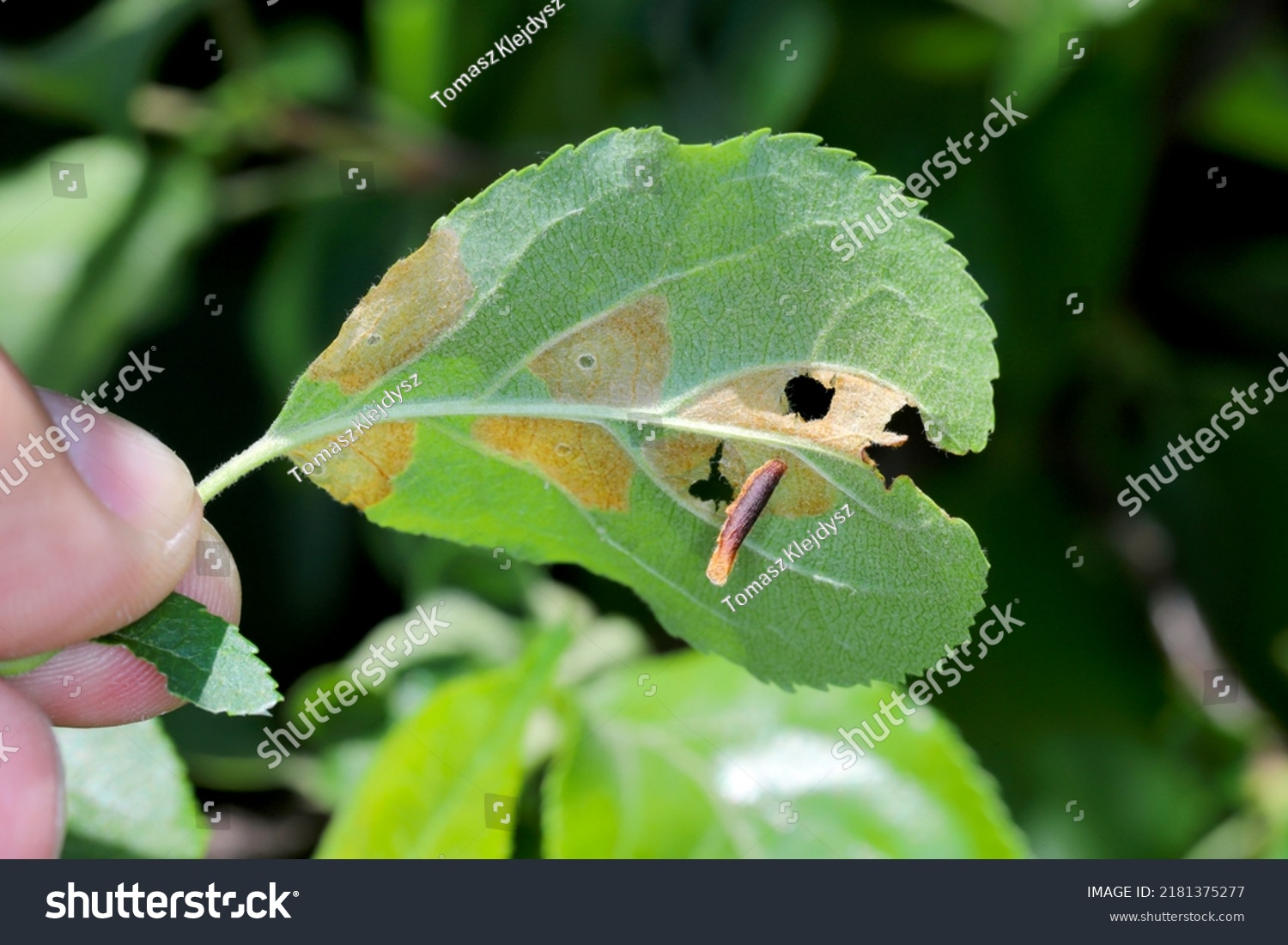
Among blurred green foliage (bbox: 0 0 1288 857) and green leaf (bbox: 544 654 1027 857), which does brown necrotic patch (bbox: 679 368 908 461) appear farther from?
blurred green foliage (bbox: 0 0 1288 857)

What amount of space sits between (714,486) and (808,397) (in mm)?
104

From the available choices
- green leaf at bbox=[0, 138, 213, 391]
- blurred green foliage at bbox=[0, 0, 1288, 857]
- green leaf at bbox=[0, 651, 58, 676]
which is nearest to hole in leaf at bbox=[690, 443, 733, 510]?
green leaf at bbox=[0, 651, 58, 676]

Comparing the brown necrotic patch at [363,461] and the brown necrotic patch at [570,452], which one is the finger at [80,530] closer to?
the brown necrotic patch at [363,461]

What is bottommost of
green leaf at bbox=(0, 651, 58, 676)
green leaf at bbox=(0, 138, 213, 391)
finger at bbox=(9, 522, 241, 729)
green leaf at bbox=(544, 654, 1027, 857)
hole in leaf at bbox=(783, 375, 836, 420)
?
green leaf at bbox=(544, 654, 1027, 857)

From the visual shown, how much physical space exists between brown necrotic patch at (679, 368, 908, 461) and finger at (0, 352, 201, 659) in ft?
1.37

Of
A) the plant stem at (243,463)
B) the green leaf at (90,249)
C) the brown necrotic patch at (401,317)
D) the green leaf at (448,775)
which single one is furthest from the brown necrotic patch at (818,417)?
the green leaf at (90,249)

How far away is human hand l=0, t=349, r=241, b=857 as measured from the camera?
35.8 inches

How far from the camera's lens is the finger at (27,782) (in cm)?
98

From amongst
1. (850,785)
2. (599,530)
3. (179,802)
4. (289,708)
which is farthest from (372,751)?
(599,530)

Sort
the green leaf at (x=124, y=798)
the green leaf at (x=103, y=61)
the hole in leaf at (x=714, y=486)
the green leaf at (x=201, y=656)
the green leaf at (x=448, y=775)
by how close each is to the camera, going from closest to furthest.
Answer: the green leaf at (x=201, y=656)
the hole in leaf at (x=714, y=486)
the green leaf at (x=124, y=798)
the green leaf at (x=448, y=775)
the green leaf at (x=103, y=61)

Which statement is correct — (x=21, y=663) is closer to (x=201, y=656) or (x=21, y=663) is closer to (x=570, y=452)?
(x=201, y=656)

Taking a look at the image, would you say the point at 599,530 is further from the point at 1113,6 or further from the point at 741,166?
the point at 1113,6

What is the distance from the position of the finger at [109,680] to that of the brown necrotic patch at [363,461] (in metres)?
0.13

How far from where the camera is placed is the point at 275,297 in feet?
6.50
